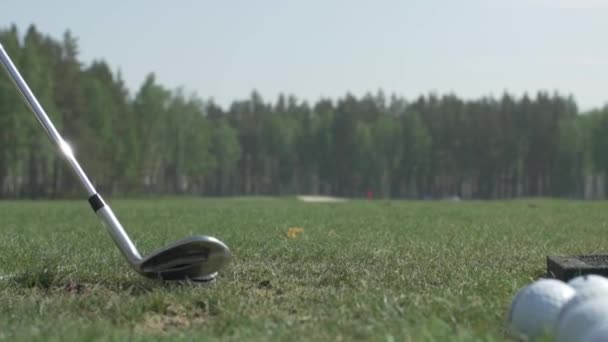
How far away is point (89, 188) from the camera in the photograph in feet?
19.0

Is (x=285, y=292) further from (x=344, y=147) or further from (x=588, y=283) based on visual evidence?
(x=344, y=147)

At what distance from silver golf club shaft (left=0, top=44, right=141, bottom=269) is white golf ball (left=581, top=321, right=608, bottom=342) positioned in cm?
298

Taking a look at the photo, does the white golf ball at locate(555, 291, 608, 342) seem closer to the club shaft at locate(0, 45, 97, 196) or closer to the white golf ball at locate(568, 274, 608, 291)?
the white golf ball at locate(568, 274, 608, 291)

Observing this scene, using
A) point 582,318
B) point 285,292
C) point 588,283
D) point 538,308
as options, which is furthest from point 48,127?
point 582,318

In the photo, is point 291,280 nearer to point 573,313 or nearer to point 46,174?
point 573,313

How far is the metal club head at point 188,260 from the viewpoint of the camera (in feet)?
17.1

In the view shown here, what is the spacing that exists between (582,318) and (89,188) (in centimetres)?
355

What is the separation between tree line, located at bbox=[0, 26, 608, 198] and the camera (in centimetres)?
7550

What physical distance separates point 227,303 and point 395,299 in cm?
91

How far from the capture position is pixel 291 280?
591 centimetres

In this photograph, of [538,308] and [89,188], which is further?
[89,188]

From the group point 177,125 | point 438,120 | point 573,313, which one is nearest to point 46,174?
point 177,125

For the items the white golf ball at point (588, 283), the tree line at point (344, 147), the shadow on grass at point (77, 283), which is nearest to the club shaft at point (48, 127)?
the shadow on grass at point (77, 283)

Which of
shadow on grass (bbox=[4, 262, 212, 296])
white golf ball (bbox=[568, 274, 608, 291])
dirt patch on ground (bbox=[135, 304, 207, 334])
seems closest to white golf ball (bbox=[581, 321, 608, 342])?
white golf ball (bbox=[568, 274, 608, 291])
